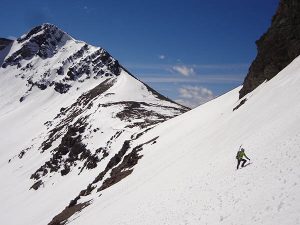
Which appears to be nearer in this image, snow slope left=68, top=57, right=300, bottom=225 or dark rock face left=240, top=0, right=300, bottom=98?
snow slope left=68, top=57, right=300, bottom=225

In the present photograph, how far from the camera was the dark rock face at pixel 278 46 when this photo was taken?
142 feet

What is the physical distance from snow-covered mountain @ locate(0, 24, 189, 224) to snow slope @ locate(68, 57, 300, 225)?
20.3m

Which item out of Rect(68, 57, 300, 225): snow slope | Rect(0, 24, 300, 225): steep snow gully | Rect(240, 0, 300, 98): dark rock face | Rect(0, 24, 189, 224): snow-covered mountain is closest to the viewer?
Rect(68, 57, 300, 225): snow slope

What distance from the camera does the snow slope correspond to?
18.0m

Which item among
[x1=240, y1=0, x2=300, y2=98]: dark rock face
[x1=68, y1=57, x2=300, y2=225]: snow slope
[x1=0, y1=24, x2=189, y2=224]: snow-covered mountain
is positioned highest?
[x1=0, y1=24, x2=189, y2=224]: snow-covered mountain

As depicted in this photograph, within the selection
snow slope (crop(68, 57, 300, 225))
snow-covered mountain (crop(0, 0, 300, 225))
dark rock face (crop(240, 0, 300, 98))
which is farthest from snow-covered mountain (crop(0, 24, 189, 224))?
dark rock face (crop(240, 0, 300, 98))

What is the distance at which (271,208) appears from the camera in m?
16.6

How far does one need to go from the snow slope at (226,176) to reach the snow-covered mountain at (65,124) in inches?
798

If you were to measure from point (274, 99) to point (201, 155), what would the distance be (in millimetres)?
9623

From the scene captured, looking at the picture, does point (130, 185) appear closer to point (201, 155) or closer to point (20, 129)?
point (201, 155)

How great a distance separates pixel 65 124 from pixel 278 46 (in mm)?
84974

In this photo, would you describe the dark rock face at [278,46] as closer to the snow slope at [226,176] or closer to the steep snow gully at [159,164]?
the steep snow gully at [159,164]

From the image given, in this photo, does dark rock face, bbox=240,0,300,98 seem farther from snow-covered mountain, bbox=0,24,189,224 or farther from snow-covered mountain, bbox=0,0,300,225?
snow-covered mountain, bbox=0,24,189,224

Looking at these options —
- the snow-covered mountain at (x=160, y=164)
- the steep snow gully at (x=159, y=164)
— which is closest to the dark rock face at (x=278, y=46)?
the snow-covered mountain at (x=160, y=164)
